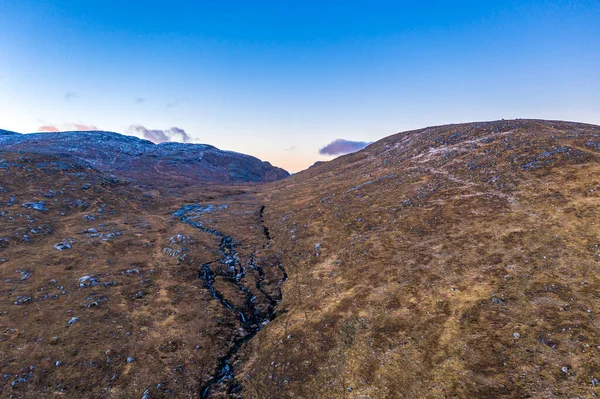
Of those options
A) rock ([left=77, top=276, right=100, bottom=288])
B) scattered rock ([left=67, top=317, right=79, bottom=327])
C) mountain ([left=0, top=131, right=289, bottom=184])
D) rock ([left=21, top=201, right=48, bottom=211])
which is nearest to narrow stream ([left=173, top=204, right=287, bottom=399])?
rock ([left=77, top=276, right=100, bottom=288])

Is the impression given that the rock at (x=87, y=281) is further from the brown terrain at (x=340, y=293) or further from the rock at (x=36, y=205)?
the rock at (x=36, y=205)

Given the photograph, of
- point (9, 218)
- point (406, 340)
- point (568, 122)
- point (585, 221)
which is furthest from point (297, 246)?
point (568, 122)

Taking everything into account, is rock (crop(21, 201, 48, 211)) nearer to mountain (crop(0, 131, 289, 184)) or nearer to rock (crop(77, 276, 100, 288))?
rock (crop(77, 276, 100, 288))

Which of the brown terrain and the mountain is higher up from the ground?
the mountain

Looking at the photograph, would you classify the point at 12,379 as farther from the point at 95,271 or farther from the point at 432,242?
the point at 432,242

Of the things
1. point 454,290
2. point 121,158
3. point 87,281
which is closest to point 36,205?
point 87,281

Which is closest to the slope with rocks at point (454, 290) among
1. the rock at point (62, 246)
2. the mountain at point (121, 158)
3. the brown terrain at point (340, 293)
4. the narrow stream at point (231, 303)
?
the brown terrain at point (340, 293)

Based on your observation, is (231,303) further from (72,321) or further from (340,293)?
(72,321)
